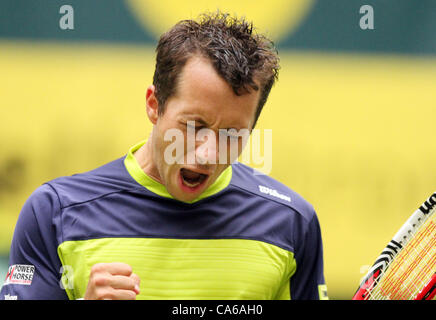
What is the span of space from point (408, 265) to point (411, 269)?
0.07 feet

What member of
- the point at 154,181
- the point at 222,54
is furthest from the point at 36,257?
the point at 222,54

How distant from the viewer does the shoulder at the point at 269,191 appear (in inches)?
80.3

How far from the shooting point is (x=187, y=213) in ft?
6.37

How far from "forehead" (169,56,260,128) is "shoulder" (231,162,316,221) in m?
0.29

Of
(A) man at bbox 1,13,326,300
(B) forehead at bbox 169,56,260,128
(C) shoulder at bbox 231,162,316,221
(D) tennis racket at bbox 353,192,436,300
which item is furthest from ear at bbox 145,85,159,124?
(D) tennis racket at bbox 353,192,436,300

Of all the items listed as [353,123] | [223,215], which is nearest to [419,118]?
[353,123]

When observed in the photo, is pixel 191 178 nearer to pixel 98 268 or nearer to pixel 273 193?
pixel 273 193

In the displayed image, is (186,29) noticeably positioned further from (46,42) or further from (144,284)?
(46,42)

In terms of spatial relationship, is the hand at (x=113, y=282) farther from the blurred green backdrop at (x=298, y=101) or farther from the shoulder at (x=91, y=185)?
the blurred green backdrop at (x=298, y=101)

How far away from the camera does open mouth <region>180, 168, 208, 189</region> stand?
1.88 m

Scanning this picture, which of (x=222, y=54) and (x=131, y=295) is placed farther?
(x=222, y=54)

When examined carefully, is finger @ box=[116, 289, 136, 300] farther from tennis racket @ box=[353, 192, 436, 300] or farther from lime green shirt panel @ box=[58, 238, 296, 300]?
tennis racket @ box=[353, 192, 436, 300]

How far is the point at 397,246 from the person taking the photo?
6.81ft

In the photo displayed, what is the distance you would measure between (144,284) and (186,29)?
71 cm
